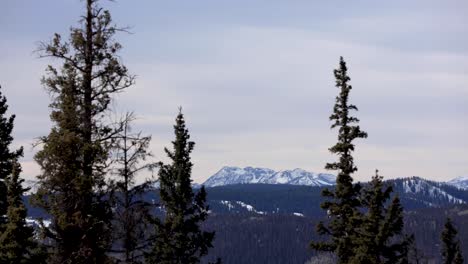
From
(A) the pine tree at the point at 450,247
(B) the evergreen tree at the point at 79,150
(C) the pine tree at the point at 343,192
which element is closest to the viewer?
(B) the evergreen tree at the point at 79,150

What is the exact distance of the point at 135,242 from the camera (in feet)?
83.5

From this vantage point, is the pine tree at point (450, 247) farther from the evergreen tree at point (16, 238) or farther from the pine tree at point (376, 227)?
the evergreen tree at point (16, 238)

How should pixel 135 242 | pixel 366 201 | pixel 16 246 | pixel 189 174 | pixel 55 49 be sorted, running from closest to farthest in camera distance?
1. pixel 55 49
2. pixel 135 242
3. pixel 16 246
4. pixel 366 201
5. pixel 189 174

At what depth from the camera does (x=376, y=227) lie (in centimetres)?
3981

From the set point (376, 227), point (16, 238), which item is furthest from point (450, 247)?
point (16, 238)

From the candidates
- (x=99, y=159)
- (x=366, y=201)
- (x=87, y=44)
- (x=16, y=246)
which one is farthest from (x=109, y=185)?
(x=366, y=201)

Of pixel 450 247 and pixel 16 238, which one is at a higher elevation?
pixel 16 238

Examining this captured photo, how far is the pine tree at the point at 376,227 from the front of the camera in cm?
3816

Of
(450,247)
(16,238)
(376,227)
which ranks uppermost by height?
(376,227)

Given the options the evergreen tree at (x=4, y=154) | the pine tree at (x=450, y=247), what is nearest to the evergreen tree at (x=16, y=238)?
the evergreen tree at (x=4, y=154)

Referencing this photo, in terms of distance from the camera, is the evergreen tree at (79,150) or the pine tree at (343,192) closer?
the evergreen tree at (79,150)

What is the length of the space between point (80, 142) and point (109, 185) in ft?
5.63

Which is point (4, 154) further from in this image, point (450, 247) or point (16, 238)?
point (450, 247)

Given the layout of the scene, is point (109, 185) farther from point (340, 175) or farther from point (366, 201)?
point (366, 201)
